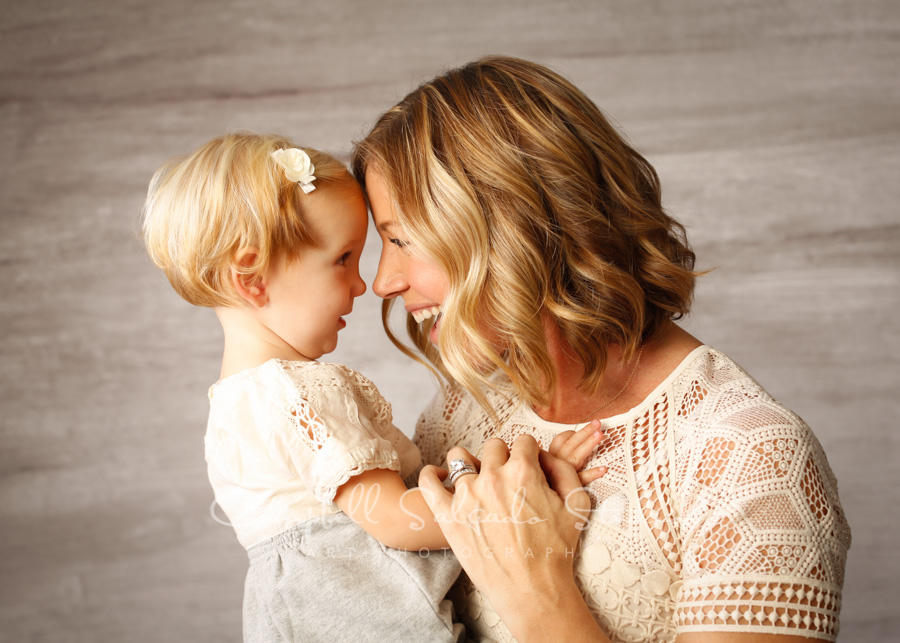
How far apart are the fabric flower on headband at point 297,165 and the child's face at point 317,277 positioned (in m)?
0.03

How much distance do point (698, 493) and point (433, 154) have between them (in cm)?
79

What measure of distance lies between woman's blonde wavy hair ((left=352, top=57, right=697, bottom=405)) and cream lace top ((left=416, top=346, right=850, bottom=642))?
0.19m

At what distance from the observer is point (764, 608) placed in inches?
46.8

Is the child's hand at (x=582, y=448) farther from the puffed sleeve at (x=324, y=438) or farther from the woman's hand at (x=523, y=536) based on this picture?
the puffed sleeve at (x=324, y=438)

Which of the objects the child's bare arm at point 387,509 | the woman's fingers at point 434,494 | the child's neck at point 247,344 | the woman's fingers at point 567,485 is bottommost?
the child's bare arm at point 387,509

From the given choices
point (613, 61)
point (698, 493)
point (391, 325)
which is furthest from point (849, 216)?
point (698, 493)

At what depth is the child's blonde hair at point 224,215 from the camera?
1612 mm

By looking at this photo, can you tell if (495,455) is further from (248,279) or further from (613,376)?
(248,279)

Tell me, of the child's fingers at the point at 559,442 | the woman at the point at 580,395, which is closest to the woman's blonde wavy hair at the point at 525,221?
the woman at the point at 580,395

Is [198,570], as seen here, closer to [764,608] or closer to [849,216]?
[764,608]

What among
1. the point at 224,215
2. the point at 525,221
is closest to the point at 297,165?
the point at 224,215

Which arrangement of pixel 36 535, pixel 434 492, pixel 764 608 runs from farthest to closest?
pixel 36 535, pixel 434 492, pixel 764 608

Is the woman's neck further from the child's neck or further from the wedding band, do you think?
the child's neck

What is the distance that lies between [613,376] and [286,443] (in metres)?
0.66
